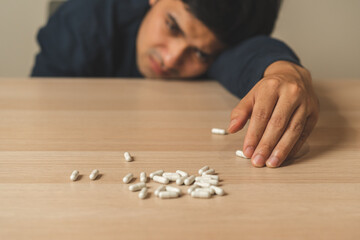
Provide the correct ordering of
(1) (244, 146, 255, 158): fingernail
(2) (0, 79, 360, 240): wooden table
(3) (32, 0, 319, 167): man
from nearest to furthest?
(2) (0, 79, 360, 240): wooden table
(1) (244, 146, 255, 158): fingernail
(3) (32, 0, 319, 167): man

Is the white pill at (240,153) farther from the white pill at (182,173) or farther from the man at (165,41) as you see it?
the man at (165,41)

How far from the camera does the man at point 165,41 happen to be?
1.27 m

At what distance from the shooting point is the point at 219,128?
852 mm

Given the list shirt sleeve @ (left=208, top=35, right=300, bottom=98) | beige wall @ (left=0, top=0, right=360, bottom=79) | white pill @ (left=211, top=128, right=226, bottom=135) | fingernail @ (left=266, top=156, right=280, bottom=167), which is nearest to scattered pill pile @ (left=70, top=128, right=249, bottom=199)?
fingernail @ (left=266, top=156, right=280, bottom=167)

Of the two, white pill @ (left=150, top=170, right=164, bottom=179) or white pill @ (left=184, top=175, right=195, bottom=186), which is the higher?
white pill @ (left=184, top=175, right=195, bottom=186)

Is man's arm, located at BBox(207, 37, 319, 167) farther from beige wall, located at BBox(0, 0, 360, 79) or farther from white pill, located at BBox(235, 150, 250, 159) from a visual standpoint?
beige wall, located at BBox(0, 0, 360, 79)

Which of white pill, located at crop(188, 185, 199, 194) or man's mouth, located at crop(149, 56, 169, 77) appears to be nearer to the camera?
white pill, located at crop(188, 185, 199, 194)

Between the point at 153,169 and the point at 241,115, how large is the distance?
0.63 ft

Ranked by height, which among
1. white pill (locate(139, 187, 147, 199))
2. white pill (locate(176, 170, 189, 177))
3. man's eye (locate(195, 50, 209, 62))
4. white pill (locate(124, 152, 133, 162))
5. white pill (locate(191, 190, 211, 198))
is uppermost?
white pill (locate(191, 190, 211, 198))

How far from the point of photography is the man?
49.9 inches

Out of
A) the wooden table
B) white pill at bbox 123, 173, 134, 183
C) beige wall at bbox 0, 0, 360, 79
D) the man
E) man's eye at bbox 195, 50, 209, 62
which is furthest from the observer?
beige wall at bbox 0, 0, 360, 79

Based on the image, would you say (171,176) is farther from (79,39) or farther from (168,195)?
(79,39)

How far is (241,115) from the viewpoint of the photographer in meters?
0.67

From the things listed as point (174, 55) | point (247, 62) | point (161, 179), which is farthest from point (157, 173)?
point (174, 55)
